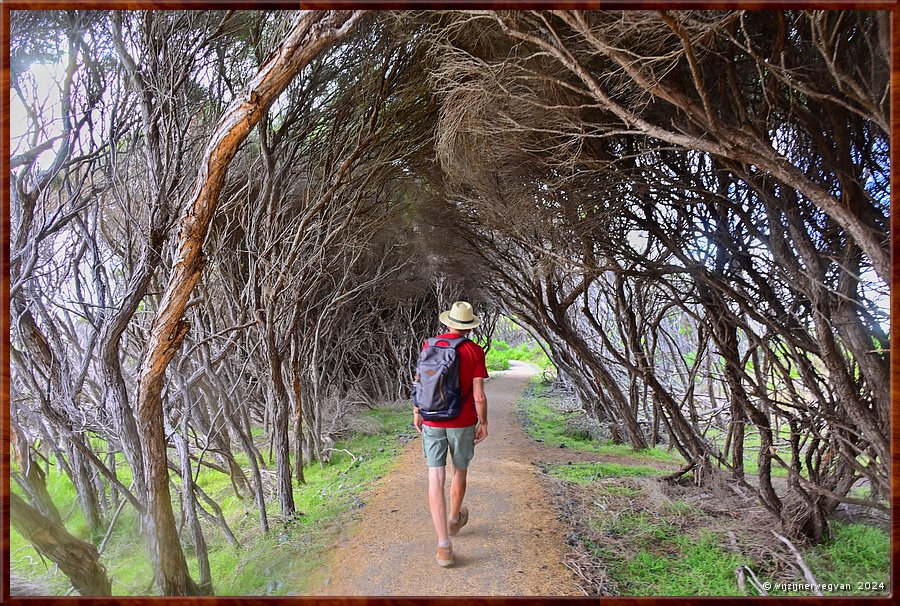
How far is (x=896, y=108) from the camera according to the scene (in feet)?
5.19

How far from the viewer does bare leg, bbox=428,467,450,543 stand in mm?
2209

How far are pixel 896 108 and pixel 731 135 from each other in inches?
20.6

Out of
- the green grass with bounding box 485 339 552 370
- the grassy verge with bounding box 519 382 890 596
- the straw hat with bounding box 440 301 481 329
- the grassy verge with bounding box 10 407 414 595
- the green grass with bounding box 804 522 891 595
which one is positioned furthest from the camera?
the green grass with bounding box 485 339 552 370

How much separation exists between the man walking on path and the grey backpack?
2cm

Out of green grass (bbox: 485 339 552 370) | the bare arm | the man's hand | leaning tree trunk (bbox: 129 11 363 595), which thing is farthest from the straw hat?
green grass (bbox: 485 339 552 370)

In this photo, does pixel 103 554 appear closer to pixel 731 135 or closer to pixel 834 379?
pixel 731 135

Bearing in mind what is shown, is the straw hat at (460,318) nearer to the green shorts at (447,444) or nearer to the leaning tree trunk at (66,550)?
the green shorts at (447,444)

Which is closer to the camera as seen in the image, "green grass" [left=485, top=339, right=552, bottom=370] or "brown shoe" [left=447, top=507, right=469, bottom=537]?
"brown shoe" [left=447, top=507, right=469, bottom=537]

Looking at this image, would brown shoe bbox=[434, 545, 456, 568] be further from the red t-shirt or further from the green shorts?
the red t-shirt

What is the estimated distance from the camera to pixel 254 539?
3.27 metres

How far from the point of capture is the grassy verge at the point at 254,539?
6.35 ft

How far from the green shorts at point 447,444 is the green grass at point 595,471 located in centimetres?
157

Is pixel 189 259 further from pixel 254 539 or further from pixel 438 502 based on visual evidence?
pixel 254 539

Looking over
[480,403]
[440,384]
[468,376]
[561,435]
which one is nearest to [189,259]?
[440,384]
